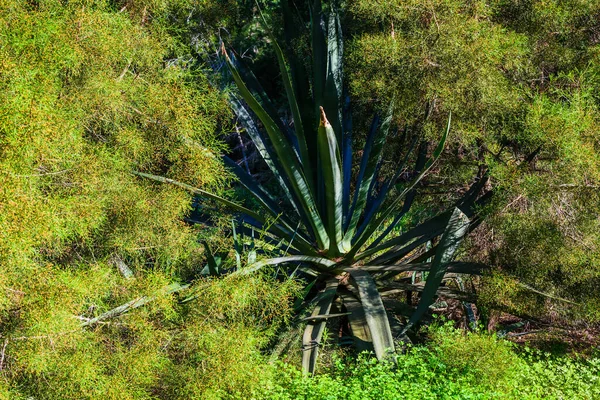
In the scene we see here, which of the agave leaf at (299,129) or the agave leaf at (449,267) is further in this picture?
the agave leaf at (299,129)

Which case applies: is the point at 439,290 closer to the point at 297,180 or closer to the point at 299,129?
the point at 297,180

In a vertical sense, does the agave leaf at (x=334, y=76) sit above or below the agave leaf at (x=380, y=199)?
above

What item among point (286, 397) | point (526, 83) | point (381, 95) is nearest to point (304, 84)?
point (381, 95)

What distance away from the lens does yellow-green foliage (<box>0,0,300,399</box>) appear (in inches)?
139

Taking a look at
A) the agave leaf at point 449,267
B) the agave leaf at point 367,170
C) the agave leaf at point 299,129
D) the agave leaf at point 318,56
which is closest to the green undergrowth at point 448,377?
the agave leaf at point 449,267

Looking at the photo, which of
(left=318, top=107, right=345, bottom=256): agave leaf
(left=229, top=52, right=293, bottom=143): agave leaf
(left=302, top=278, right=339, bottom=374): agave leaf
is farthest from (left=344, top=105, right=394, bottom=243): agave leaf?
(left=229, top=52, right=293, bottom=143): agave leaf

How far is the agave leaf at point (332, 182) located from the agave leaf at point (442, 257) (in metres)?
0.77

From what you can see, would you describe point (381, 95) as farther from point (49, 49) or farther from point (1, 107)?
point (1, 107)

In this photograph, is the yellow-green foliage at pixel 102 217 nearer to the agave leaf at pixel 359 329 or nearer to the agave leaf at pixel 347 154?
the agave leaf at pixel 359 329

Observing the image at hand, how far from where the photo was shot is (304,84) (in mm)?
5590

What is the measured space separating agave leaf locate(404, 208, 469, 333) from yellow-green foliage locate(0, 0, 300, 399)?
79 centimetres

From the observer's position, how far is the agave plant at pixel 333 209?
436 cm

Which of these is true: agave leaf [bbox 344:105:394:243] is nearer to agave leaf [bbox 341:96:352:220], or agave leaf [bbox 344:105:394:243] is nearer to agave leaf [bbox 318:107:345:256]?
agave leaf [bbox 341:96:352:220]

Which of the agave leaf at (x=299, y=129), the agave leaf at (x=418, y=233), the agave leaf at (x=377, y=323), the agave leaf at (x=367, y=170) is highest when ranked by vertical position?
the agave leaf at (x=299, y=129)
